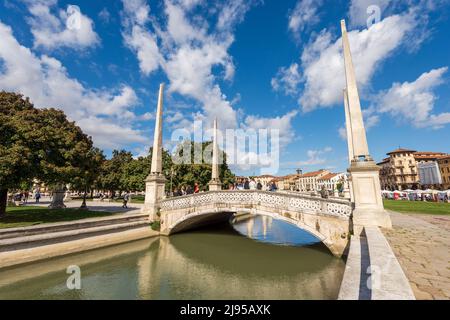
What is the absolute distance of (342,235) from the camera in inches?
390

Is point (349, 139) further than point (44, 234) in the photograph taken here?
Yes

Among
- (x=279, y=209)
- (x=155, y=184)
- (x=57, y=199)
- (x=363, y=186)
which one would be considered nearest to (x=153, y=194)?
(x=155, y=184)

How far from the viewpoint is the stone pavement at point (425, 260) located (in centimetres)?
341

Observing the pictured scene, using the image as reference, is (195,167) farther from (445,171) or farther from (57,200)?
(445,171)

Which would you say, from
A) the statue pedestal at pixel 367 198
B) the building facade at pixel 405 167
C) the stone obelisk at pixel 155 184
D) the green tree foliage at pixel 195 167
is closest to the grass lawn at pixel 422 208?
the statue pedestal at pixel 367 198

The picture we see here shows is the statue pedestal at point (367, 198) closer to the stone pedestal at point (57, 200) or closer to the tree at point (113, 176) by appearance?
the stone pedestal at point (57, 200)

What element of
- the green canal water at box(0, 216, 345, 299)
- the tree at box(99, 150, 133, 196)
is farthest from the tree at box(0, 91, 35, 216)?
the tree at box(99, 150, 133, 196)

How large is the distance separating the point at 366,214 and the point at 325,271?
289 cm

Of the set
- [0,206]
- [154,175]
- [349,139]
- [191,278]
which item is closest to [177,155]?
[154,175]

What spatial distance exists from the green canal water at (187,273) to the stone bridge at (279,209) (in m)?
1.43

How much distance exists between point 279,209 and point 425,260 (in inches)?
302
